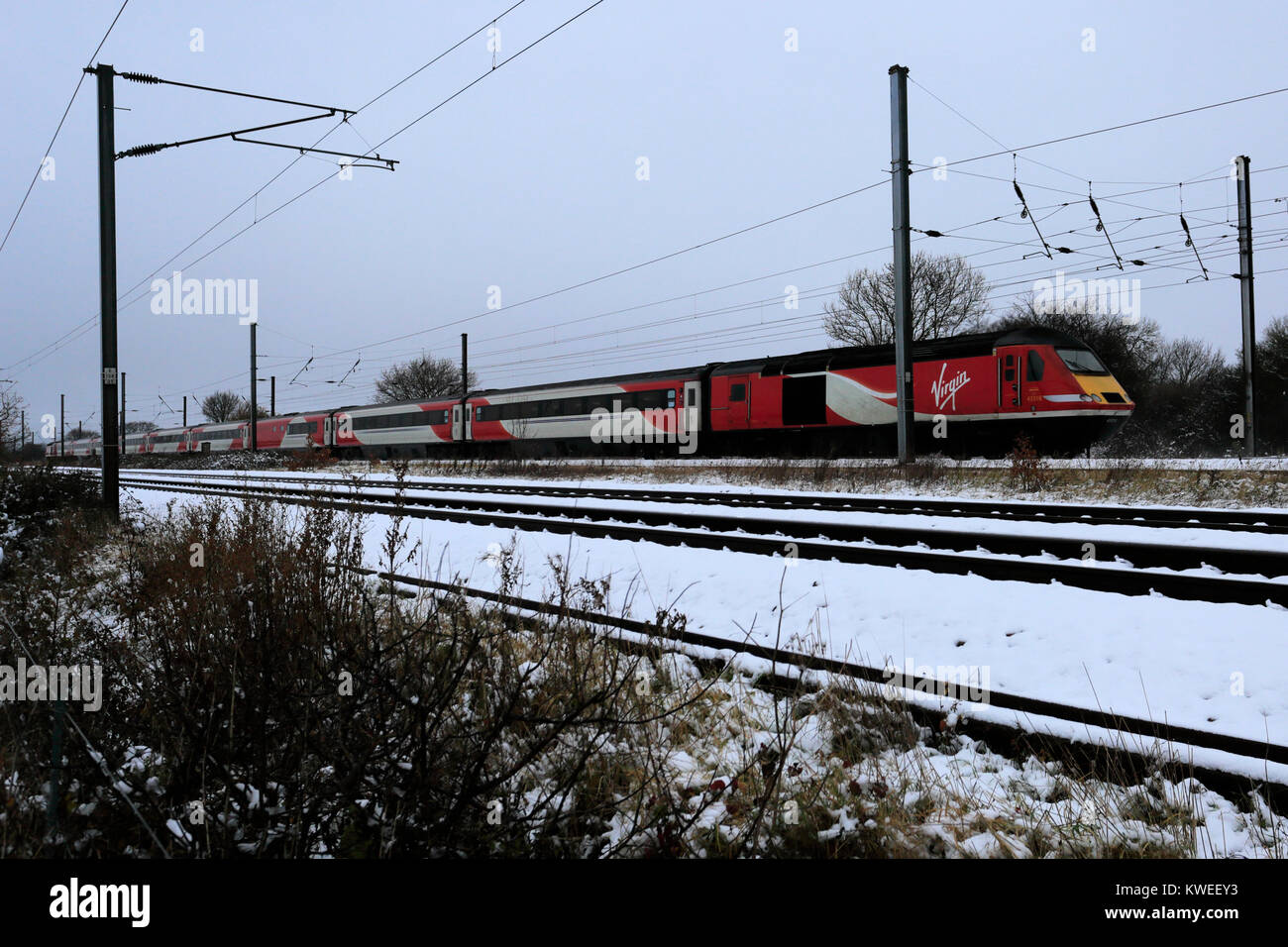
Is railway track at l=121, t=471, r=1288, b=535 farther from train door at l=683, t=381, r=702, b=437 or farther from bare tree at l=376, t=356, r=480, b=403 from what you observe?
bare tree at l=376, t=356, r=480, b=403

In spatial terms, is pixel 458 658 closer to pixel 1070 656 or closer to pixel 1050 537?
pixel 1070 656

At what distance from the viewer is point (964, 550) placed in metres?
7.85

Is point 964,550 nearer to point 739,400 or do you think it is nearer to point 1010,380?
point 1010,380

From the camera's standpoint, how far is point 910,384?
1714cm

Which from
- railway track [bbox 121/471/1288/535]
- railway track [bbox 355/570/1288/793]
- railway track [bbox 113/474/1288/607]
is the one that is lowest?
railway track [bbox 355/570/1288/793]

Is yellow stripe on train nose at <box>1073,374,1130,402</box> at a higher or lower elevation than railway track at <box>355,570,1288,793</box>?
higher

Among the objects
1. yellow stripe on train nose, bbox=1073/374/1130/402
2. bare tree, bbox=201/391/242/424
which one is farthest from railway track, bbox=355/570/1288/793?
bare tree, bbox=201/391/242/424

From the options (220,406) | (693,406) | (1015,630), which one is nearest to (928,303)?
(693,406)

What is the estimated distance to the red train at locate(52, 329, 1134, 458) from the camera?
19344 mm

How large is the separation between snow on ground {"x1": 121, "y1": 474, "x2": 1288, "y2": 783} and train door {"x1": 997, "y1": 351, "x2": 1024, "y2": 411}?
1201 centimetres

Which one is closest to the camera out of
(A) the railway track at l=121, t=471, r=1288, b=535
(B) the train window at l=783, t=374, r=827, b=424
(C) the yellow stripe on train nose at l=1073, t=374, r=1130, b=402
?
(A) the railway track at l=121, t=471, r=1288, b=535

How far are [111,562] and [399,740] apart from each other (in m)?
8.22
